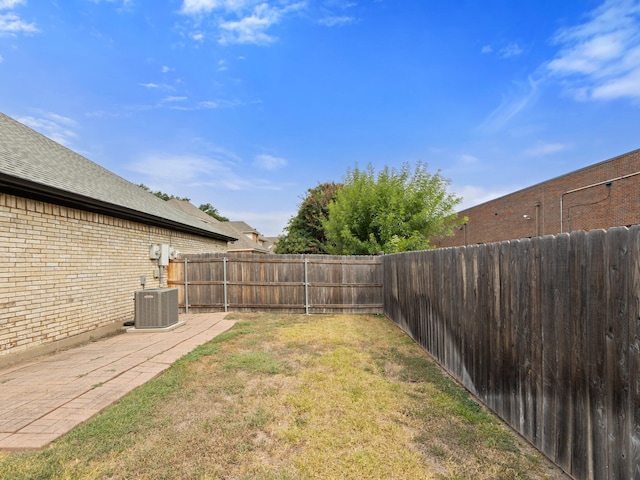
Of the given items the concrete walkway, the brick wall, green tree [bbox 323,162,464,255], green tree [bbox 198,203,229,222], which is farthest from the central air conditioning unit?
green tree [bbox 198,203,229,222]

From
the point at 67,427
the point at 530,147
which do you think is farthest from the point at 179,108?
the point at 530,147

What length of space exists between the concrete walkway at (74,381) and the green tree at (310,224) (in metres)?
14.7

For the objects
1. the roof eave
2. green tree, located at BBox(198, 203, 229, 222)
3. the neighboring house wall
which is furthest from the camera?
green tree, located at BBox(198, 203, 229, 222)

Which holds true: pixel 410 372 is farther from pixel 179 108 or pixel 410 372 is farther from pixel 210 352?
pixel 179 108

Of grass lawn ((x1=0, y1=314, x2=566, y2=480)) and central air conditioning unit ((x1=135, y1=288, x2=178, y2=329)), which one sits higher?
central air conditioning unit ((x1=135, y1=288, x2=178, y2=329))

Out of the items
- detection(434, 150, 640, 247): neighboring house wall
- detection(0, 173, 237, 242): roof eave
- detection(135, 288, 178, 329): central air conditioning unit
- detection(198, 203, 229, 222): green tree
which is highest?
detection(198, 203, 229, 222): green tree

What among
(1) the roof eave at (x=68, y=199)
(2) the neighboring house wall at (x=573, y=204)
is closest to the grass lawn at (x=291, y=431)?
(1) the roof eave at (x=68, y=199)

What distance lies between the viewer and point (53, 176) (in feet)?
17.6

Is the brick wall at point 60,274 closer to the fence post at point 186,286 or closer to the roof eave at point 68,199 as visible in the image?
the roof eave at point 68,199

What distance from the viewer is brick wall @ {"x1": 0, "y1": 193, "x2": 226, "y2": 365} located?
4.20 meters

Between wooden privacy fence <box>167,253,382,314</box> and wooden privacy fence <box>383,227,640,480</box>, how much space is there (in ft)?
16.6

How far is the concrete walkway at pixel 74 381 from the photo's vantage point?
2.52 meters

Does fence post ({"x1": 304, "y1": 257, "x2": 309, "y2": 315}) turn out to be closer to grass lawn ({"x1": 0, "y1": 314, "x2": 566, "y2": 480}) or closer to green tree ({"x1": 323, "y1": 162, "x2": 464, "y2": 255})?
green tree ({"x1": 323, "y1": 162, "x2": 464, "y2": 255})

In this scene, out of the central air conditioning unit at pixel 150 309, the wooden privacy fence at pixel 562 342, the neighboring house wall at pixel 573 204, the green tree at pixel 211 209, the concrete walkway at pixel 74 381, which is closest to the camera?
the wooden privacy fence at pixel 562 342
